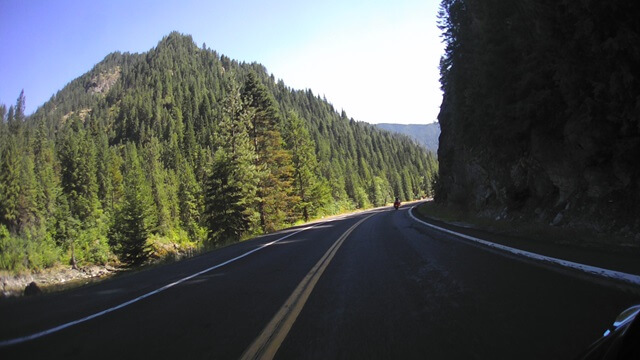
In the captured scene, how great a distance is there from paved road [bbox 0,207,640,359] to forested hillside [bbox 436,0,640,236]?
4.21 meters

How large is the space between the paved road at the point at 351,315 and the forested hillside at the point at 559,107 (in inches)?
166

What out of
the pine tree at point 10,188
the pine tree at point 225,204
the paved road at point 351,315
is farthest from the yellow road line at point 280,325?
the pine tree at point 10,188

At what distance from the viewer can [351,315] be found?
15.0 feet

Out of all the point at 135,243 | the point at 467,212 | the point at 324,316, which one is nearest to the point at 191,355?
the point at 324,316

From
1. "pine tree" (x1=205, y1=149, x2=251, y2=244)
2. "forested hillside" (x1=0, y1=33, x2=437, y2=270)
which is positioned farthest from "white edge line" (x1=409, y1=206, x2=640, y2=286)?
"forested hillside" (x1=0, y1=33, x2=437, y2=270)

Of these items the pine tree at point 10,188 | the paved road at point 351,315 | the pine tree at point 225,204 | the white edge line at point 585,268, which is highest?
the pine tree at point 10,188

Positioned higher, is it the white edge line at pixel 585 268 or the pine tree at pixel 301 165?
the pine tree at pixel 301 165

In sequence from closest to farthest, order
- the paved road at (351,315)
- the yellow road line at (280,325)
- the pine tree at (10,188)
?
1. the paved road at (351,315)
2. the yellow road line at (280,325)
3. the pine tree at (10,188)

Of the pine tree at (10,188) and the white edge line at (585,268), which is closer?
the white edge line at (585,268)

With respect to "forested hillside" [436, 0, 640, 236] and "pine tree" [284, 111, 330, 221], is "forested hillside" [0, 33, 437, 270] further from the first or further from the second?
"forested hillside" [436, 0, 640, 236]

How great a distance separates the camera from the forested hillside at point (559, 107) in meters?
7.92

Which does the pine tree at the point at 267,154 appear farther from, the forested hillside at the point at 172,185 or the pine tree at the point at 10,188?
the pine tree at the point at 10,188

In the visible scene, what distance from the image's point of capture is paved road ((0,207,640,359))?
11.2 feet

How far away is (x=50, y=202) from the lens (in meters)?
59.9
